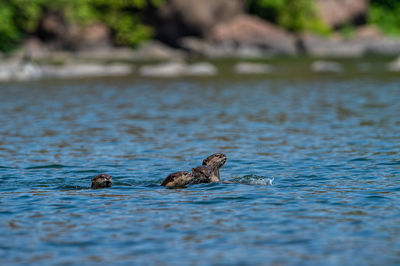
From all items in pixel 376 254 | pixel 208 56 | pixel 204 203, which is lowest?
pixel 376 254

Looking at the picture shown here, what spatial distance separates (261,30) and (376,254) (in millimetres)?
53503

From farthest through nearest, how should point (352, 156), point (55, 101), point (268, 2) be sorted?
point (268, 2) < point (55, 101) < point (352, 156)

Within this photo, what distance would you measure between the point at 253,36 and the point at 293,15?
6.21 meters

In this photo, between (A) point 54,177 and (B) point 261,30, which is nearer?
(A) point 54,177

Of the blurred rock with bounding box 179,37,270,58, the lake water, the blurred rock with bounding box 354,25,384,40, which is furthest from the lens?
the blurred rock with bounding box 354,25,384,40

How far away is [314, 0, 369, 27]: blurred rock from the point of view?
66875 mm

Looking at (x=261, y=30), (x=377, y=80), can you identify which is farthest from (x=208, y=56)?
(x=377, y=80)

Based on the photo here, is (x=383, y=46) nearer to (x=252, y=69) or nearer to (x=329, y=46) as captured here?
(x=329, y=46)

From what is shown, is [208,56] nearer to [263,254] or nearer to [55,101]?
[55,101]

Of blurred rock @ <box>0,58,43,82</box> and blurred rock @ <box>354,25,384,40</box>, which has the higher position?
blurred rock @ <box>354,25,384,40</box>

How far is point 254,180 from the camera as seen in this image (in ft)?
42.5

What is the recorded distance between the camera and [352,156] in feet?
50.6

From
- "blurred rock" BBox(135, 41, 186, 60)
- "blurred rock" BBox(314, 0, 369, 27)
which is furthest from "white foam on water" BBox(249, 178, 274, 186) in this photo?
"blurred rock" BBox(314, 0, 369, 27)

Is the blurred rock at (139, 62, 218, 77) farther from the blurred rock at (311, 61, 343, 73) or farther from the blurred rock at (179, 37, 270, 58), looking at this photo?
the blurred rock at (179, 37, 270, 58)
